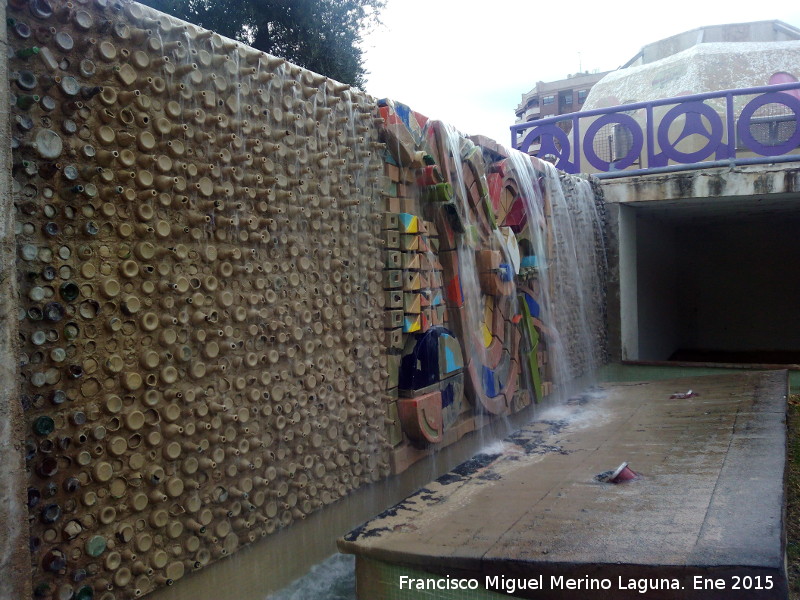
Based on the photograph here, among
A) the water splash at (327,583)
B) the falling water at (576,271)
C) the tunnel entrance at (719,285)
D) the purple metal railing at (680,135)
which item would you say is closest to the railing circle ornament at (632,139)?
the purple metal railing at (680,135)

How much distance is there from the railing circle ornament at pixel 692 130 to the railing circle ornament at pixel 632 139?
10.1 inches

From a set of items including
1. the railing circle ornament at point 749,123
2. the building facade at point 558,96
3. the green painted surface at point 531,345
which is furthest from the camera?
the building facade at point 558,96

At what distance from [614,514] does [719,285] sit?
34.9 ft

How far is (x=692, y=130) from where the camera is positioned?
798cm

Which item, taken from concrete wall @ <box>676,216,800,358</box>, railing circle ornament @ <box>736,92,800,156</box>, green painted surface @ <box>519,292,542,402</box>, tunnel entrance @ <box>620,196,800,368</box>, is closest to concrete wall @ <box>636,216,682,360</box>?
tunnel entrance @ <box>620,196,800,368</box>

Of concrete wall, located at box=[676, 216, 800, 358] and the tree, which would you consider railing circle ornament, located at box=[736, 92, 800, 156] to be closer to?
concrete wall, located at box=[676, 216, 800, 358]

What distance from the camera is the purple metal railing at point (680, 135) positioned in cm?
770

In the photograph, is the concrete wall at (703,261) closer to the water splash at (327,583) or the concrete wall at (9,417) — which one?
the water splash at (327,583)

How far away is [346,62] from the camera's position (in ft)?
34.9

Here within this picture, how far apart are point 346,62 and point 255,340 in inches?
339

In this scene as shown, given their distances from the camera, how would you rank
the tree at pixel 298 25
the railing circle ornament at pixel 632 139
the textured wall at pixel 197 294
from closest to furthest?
the textured wall at pixel 197 294
the railing circle ornament at pixel 632 139
the tree at pixel 298 25

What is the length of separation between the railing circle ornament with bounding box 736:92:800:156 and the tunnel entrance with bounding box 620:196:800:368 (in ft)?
5.56

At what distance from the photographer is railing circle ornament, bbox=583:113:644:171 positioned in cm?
807

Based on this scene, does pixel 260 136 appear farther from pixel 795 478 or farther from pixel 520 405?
pixel 795 478
